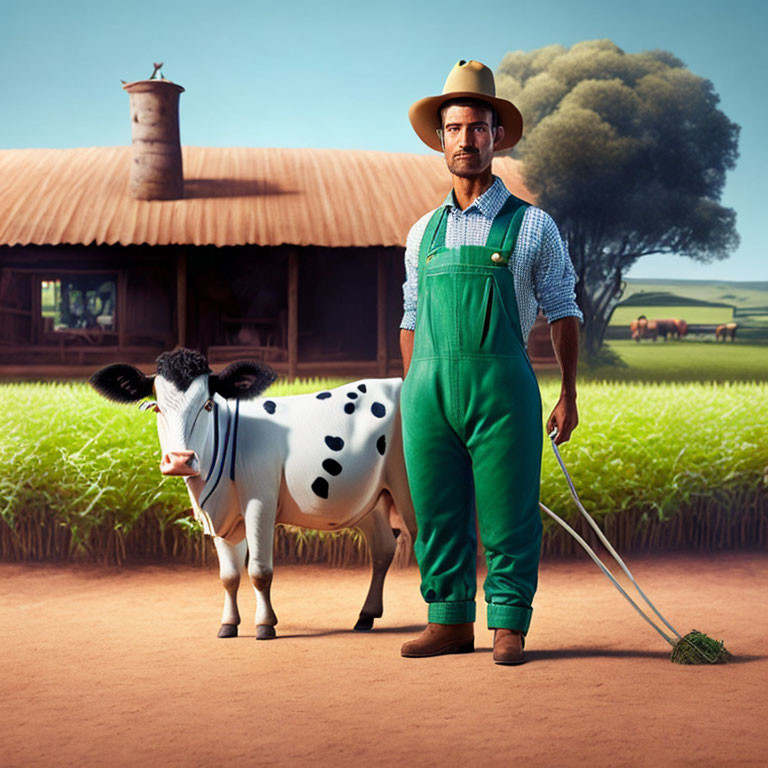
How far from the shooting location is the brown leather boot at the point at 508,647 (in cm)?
422

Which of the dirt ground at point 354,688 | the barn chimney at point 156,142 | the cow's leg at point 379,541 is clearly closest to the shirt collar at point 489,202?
the cow's leg at point 379,541

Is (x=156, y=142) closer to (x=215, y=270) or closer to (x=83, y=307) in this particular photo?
(x=215, y=270)

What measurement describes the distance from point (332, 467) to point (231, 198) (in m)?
10.9

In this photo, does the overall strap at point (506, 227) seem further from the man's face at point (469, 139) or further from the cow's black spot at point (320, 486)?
the cow's black spot at point (320, 486)

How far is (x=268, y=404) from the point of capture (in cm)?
502

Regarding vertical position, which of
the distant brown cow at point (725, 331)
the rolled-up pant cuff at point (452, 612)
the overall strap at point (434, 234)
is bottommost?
the rolled-up pant cuff at point (452, 612)

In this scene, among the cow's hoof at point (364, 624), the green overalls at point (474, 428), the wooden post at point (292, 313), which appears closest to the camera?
the green overalls at point (474, 428)

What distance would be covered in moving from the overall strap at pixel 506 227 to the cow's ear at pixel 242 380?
3.79 feet

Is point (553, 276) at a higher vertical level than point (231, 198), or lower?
lower

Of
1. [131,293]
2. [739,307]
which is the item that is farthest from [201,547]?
[739,307]

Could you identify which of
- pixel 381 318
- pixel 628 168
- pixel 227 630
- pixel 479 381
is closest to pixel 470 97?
pixel 479 381

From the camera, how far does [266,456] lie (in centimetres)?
480

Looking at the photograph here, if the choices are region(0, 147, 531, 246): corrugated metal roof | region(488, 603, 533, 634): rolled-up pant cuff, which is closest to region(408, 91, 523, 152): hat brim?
region(488, 603, 533, 634): rolled-up pant cuff

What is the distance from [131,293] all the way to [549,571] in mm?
10633
